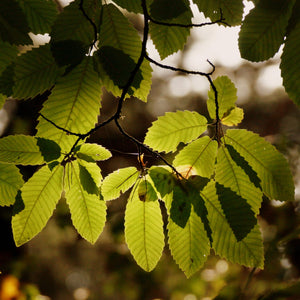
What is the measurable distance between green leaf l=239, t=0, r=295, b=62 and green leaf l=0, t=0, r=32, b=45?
1.39 ft

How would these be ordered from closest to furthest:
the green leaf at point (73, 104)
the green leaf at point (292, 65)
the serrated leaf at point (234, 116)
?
the green leaf at point (292, 65) < the green leaf at point (73, 104) < the serrated leaf at point (234, 116)

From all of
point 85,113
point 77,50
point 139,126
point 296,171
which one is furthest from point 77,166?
point 139,126

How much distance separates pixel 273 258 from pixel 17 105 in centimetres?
336

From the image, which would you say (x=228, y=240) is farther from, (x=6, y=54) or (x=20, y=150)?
(x=6, y=54)

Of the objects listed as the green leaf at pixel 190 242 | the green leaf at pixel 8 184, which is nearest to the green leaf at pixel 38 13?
the green leaf at pixel 8 184

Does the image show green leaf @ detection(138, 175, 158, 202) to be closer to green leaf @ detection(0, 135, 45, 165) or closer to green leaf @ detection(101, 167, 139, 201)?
green leaf @ detection(101, 167, 139, 201)

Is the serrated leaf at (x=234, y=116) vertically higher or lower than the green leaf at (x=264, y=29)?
lower

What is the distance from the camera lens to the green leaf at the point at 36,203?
69 cm

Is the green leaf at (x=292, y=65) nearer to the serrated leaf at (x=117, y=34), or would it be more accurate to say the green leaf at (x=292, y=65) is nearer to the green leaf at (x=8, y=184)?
the serrated leaf at (x=117, y=34)

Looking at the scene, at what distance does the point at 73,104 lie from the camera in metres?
0.66

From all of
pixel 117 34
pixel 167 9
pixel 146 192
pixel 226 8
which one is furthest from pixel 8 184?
pixel 226 8

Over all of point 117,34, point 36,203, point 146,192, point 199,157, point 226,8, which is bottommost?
point 36,203

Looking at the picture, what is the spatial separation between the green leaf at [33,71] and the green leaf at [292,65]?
1.46ft

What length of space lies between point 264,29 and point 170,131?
290 mm
